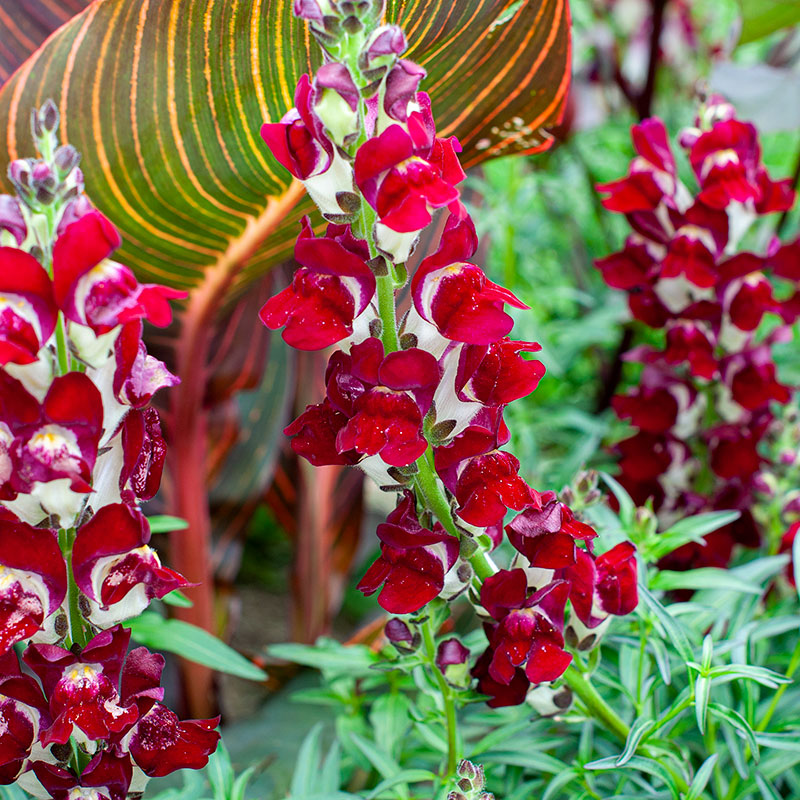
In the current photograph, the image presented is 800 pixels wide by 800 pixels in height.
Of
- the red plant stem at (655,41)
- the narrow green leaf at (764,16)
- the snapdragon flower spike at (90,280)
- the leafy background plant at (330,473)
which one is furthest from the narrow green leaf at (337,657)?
the narrow green leaf at (764,16)

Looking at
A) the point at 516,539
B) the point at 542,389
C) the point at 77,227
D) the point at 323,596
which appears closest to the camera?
the point at 77,227

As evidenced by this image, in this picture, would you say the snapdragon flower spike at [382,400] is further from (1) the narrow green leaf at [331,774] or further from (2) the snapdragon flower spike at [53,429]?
(1) the narrow green leaf at [331,774]

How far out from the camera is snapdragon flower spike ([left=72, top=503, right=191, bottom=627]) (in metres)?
0.47

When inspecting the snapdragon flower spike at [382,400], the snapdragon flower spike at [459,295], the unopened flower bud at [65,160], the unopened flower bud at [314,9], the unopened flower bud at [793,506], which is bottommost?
the unopened flower bud at [793,506]

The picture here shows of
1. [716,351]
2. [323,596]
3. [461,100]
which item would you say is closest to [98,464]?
[461,100]

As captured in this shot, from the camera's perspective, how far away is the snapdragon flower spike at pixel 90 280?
16.6 inches

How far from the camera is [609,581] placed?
0.58 metres

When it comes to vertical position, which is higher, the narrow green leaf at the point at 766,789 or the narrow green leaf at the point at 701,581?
the narrow green leaf at the point at 701,581

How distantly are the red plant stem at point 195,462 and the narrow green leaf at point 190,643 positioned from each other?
0.80ft

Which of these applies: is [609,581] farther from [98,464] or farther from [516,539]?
[98,464]

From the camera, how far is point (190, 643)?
784 millimetres

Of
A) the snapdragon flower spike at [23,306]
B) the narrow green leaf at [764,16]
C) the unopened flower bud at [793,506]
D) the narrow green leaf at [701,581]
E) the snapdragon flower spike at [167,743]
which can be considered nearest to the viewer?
the snapdragon flower spike at [23,306]

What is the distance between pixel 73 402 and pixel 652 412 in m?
0.61

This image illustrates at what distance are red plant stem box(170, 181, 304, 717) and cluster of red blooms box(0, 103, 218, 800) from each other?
461 millimetres
